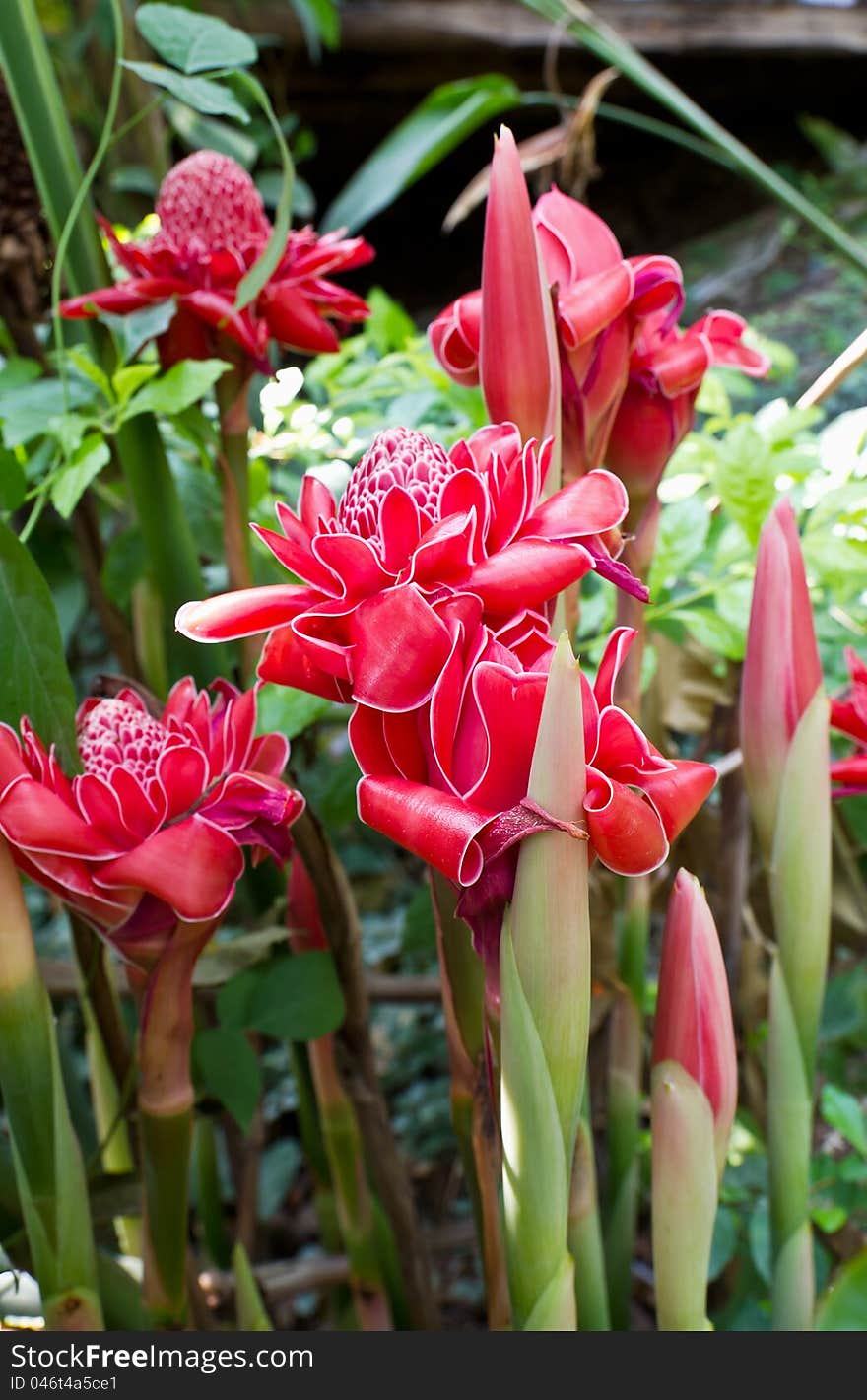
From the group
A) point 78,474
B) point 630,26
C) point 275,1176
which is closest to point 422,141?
point 78,474

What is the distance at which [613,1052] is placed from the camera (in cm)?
50

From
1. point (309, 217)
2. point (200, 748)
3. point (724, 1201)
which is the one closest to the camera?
point (200, 748)

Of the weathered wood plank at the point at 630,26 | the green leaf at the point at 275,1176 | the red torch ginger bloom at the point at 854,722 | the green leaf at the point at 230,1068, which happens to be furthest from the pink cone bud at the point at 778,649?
the weathered wood plank at the point at 630,26

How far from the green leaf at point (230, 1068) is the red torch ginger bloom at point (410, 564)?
0.81 ft

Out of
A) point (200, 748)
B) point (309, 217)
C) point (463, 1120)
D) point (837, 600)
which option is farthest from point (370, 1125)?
point (309, 217)

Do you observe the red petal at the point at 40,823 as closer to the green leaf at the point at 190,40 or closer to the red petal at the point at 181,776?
the red petal at the point at 181,776

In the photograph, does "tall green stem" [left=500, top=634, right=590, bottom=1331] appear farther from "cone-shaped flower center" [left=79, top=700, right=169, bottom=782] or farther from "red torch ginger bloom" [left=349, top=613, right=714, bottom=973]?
"cone-shaped flower center" [left=79, top=700, right=169, bottom=782]

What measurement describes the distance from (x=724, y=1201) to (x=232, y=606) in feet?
1.65

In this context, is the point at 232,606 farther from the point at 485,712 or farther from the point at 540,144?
the point at 540,144

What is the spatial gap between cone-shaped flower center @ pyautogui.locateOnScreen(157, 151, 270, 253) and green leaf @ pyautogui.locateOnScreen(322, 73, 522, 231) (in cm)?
10

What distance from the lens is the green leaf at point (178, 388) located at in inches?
16.9

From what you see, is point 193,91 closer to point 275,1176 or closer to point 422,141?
point 422,141

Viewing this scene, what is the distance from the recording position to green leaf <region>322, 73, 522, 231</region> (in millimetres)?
618

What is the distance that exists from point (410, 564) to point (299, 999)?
0.83 feet
